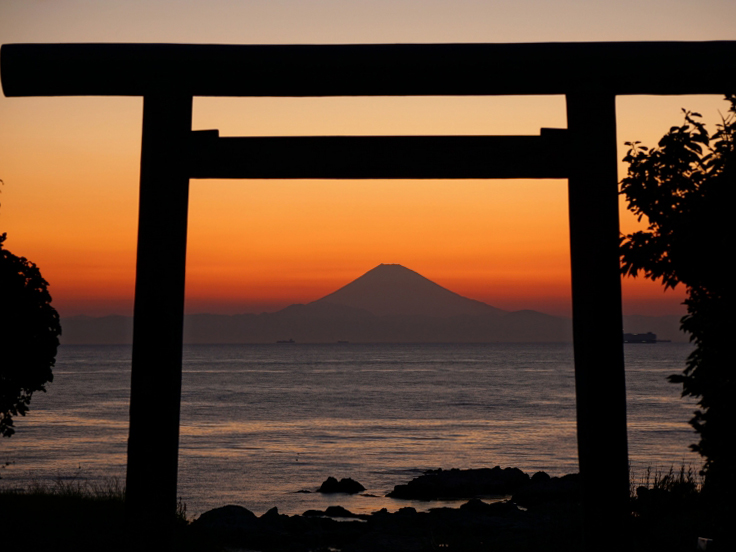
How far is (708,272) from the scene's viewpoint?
17.8 feet

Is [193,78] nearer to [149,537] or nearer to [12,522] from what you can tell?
[149,537]

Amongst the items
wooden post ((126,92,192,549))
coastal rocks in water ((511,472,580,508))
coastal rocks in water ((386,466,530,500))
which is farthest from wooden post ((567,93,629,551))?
coastal rocks in water ((386,466,530,500))

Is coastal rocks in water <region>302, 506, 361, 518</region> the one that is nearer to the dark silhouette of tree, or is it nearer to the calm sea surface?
the calm sea surface

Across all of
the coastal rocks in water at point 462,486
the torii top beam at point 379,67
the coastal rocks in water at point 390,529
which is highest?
the torii top beam at point 379,67

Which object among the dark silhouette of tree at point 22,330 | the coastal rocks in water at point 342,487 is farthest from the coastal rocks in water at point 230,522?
the coastal rocks in water at point 342,487

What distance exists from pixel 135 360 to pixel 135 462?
70 cm

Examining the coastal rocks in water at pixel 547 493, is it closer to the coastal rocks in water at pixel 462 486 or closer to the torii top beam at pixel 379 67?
the coastal rocks in water at pixel 462 486

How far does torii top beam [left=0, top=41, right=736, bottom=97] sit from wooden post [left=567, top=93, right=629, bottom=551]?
0.99 ft

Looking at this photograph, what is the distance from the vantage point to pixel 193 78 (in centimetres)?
521

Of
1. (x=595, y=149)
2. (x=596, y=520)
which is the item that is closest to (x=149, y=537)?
(x=596, y=520)

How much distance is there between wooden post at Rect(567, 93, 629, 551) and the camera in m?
4.99

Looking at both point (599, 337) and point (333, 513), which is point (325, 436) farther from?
point (599, 337)

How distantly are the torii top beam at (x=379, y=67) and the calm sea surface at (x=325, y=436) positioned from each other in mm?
2424

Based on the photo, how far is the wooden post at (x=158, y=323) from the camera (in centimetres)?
506
